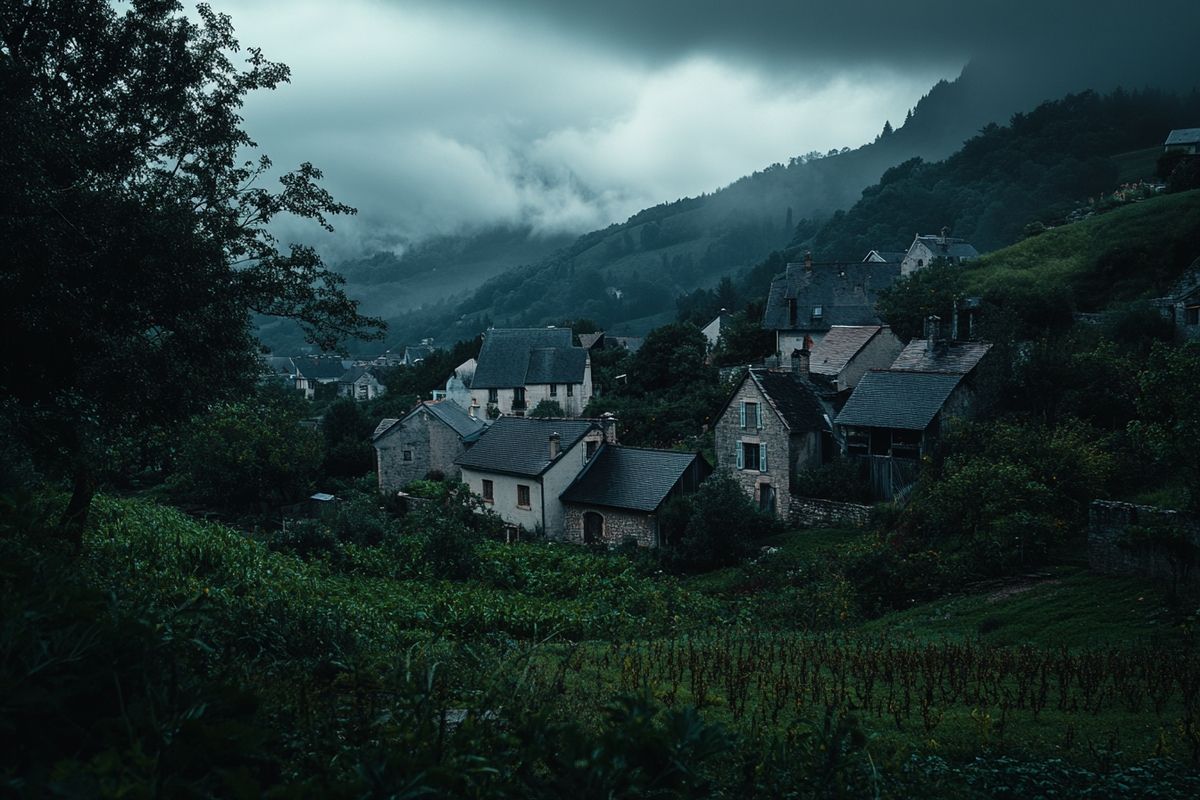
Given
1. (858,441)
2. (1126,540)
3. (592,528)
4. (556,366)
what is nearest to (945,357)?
(858,441)

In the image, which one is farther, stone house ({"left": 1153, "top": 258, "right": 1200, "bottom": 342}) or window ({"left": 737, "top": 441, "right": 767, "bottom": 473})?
stone house ({"left": 1153, "top": 258, "right": 1200, "bottom": 342})

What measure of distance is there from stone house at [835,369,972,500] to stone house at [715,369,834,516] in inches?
58.6

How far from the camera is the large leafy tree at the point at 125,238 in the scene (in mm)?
11414

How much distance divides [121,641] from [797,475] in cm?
2972

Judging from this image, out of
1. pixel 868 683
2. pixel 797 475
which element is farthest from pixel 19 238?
pixel 797 475

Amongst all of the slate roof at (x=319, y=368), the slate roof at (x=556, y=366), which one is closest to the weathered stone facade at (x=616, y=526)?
the slate roof at (x=556, y=366)

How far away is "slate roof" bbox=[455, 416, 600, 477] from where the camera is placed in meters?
33.8

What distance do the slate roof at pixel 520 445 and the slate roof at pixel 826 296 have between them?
26862mm

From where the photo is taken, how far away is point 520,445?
35562mm

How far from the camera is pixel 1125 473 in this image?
24.1m

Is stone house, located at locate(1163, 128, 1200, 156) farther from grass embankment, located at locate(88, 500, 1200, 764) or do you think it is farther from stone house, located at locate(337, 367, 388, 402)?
stone house, located at locate(337, 367, 388, 402)

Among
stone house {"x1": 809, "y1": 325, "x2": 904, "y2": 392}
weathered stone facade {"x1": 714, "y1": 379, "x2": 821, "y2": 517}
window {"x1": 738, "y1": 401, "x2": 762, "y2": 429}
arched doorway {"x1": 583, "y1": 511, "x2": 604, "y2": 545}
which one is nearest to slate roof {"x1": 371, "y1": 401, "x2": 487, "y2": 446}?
arched doorway {"x1": 583, "y1": 511, "x2": 604, "y2": 545}

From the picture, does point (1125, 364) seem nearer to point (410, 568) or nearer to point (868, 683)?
point (868, 683)

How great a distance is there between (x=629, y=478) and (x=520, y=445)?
6136mm
